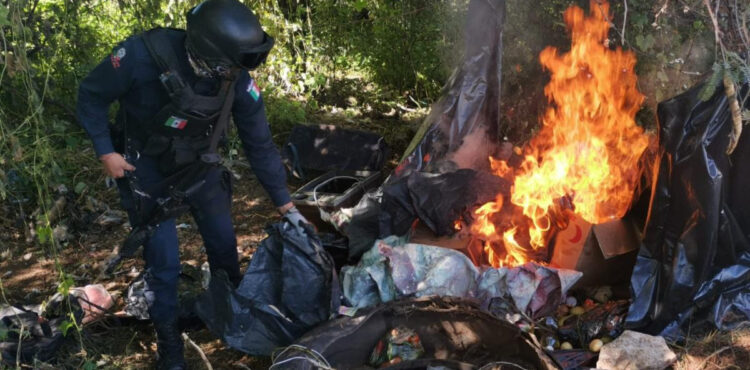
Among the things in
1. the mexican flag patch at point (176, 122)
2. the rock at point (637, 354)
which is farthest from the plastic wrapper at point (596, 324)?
the mexican flag patch at point (176, 122)

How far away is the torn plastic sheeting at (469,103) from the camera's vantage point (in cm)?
434

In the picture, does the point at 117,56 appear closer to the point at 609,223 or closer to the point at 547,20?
the point at 609,223

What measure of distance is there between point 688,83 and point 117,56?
11.5 feet

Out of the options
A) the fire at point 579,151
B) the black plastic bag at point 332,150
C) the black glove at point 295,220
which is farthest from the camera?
the black plastic bag at point 332,150

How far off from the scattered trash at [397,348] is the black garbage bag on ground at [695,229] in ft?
3.76

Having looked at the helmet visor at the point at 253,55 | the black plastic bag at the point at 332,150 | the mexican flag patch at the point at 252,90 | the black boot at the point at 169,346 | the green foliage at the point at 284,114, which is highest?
the helmet visor at the point at 253,55

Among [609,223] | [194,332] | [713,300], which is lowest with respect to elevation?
[194,332]

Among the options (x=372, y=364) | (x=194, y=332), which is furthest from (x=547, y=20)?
(x=194, y=332)

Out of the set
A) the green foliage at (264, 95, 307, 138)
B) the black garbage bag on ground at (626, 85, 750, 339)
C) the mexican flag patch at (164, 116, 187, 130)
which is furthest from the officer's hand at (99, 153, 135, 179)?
the green foliage at (264, 95, 307, 138)

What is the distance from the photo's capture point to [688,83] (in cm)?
408

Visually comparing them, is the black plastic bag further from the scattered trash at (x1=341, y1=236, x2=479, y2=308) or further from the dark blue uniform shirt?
the dark blue uniform shirt

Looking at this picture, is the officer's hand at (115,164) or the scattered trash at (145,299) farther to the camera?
the scattered trash at (145,299)

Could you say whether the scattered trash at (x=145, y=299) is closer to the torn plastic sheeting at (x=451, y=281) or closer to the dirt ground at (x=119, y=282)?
the dirt ground at (x=119, y=282)

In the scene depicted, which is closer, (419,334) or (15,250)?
(419,334)
